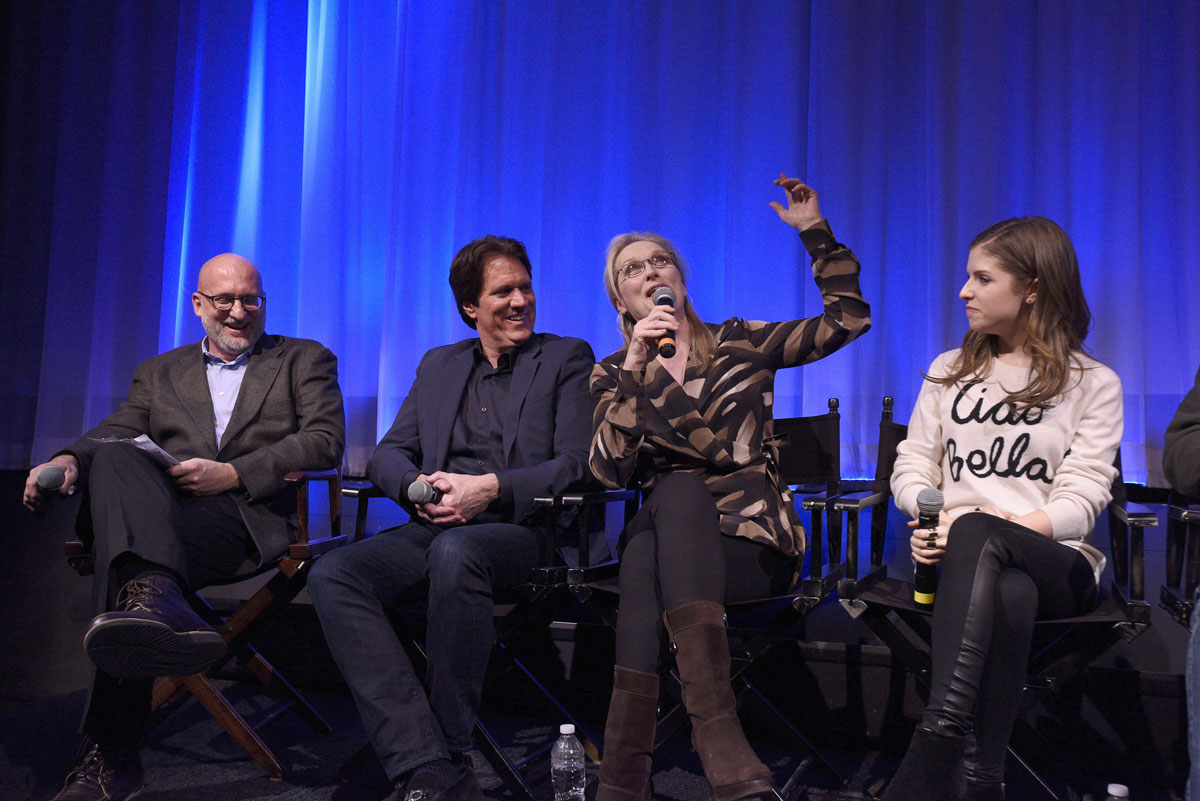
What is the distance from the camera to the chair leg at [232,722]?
256 cm

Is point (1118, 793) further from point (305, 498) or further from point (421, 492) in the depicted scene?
point (305, 498)

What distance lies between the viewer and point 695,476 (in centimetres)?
221

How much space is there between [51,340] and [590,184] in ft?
7.82

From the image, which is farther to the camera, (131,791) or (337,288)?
(337,288)

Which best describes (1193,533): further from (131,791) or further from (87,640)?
(131,791)

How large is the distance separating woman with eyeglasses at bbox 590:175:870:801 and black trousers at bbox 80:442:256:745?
114 cm

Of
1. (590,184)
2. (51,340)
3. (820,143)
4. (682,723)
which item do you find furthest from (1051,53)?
(51,340)

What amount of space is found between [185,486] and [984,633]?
2.15 m

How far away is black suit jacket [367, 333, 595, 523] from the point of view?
263cm

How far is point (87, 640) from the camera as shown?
1933 millimetres

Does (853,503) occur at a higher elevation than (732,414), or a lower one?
lower

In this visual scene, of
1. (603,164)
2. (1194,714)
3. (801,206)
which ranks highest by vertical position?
(603,164)

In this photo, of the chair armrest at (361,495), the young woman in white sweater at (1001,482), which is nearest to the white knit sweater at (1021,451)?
the young woman in white sweater at (1001,482)

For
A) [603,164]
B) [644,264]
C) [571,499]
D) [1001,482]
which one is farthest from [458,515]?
[603,164]
